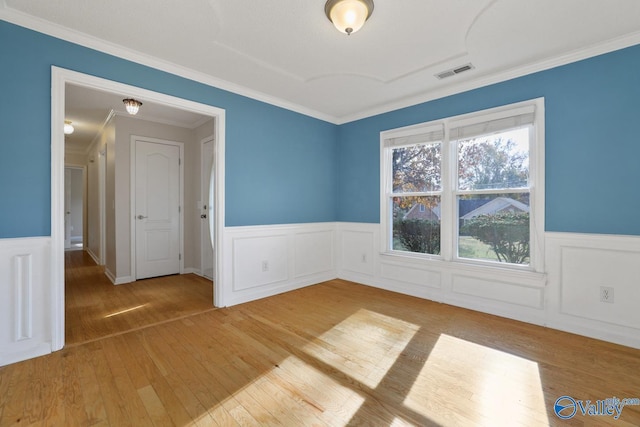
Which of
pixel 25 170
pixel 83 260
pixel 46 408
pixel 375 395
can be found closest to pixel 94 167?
pixel 83 260

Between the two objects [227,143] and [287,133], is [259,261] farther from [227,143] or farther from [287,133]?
[287,133]

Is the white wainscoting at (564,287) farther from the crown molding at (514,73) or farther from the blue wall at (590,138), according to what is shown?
the crown molding at (514,73)

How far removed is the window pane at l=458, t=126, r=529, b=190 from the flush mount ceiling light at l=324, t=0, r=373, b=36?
6.91 ft

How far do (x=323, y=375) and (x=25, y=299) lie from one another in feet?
7.90

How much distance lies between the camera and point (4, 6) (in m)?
2.13

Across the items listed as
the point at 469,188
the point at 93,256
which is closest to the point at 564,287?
the point at 469,188

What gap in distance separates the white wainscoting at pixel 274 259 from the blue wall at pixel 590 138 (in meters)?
2.89

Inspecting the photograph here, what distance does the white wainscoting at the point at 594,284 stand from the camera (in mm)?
2500

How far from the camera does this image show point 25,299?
2.26 m

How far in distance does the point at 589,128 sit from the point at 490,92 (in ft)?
3.31

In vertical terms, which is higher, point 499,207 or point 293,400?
point 499,207

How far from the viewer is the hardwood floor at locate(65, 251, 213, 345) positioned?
2861mm

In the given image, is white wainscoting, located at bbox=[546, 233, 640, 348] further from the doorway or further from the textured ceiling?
the doorway

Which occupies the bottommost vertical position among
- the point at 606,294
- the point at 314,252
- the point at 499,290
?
the point at 499,290
